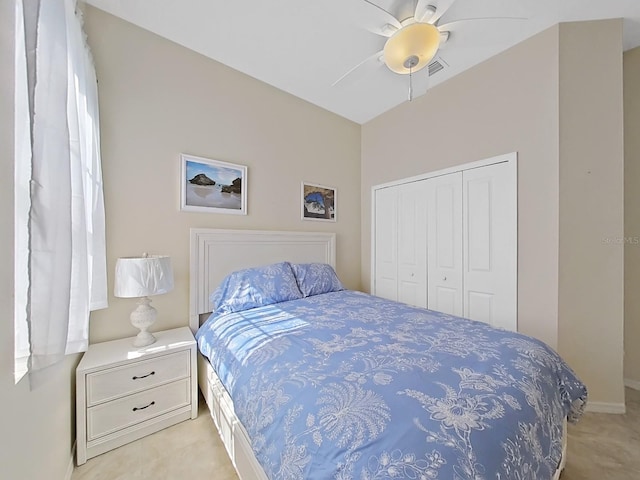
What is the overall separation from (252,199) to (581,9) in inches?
116

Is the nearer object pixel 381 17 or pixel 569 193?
pixel 381 17

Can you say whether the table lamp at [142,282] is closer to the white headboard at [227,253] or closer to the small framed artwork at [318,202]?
the white headboard at [227,253]

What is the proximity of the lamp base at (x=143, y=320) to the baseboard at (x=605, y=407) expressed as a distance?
3284mm

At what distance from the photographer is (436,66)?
240 centimetres

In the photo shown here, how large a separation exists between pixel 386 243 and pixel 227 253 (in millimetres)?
1929

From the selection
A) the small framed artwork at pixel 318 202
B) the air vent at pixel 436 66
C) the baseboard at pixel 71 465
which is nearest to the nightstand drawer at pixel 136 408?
the baseboard at pixel 71 465

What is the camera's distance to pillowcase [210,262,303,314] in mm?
2025

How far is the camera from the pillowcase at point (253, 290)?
2.03 m

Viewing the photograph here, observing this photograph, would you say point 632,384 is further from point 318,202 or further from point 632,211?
point 318,202

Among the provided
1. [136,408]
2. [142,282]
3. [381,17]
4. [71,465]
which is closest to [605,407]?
[381,17]

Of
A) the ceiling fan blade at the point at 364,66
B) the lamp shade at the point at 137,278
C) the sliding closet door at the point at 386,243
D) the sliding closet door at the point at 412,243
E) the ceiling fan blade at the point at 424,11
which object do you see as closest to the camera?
the ceiling fan blade at the point at 424,11

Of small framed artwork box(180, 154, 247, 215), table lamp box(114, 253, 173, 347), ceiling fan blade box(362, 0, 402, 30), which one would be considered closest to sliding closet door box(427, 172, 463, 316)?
ceiling fan blade box(362, 0, 402, 30)

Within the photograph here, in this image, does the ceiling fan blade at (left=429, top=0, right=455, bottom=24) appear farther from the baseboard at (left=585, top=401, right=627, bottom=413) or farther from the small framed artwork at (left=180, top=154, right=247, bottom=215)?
the baseboard at (left=585, top=401, right=627, bottom=413)

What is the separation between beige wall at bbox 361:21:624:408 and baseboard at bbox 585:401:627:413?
0.8 inches
